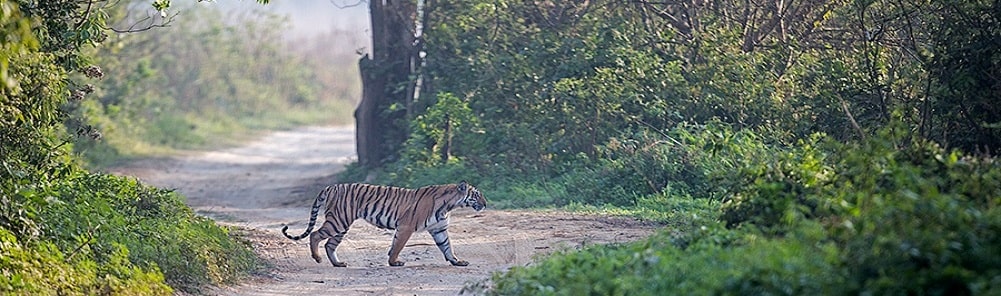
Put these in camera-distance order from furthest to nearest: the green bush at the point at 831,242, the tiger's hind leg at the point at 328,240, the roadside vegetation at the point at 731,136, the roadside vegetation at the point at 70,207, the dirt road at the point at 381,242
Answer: the tiger's hind leg at the point at 328,240 → the dirt road at the point at 381,242 → the roadside vegetation at the point at 70,207 → the roadside vegetation at the point at 731,136 → the green bush at the point at 831,242

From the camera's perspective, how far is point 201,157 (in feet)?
88.6

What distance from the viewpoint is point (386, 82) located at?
20.4m

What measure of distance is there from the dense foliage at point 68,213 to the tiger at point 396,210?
→ 2.54ft

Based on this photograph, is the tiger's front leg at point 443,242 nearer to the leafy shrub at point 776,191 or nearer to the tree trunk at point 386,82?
the leafy shrub at point 776,191

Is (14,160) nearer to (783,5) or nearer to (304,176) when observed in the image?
(783,5)

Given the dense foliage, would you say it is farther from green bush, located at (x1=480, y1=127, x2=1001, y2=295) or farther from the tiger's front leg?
green bush, located at (x1=480, y1=127, x2=1001, y2=295)

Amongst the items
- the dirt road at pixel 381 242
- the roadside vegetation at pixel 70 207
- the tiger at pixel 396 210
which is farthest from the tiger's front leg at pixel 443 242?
the roadside vegetation at pixel 70 207

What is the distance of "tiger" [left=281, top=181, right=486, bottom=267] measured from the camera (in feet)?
35.8

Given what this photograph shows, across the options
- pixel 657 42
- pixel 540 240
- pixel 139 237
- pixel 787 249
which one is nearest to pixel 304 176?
pixel 657 42

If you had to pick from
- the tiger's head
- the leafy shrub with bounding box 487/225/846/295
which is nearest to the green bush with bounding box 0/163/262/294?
the tiger's head

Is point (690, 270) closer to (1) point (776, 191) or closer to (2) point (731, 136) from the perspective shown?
(1) point (776, 191)

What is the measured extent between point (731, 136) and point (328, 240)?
3.71 meters

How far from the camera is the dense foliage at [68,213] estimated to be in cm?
812

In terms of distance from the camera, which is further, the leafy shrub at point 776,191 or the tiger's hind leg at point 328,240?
the tiger's hind leg at point 328,240
